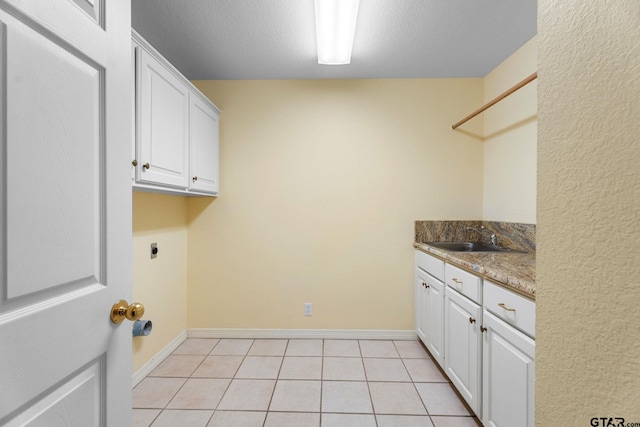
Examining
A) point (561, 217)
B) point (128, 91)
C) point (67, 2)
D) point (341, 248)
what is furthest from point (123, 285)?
point (341, 248)

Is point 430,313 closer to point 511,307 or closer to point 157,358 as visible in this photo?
point 511,307

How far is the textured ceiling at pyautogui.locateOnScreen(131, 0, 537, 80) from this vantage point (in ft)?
5.88

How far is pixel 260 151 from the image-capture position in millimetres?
2750

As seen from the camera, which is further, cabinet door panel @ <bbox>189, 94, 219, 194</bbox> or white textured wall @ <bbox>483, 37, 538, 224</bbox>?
cabinet door panel @ <bbox>189, 94, 219, 194</bbox>

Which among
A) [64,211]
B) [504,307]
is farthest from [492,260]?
[64,211]

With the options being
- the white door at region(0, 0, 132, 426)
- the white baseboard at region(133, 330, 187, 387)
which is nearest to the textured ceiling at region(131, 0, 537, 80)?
the white door at region(0, 0, 132, 426)

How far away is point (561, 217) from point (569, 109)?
0.22m

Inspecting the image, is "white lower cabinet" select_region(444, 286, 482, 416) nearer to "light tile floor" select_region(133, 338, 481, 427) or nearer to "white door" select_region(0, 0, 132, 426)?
"light tile floor" select_region(133, 338, 481, 427)

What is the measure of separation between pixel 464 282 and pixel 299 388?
1271mm

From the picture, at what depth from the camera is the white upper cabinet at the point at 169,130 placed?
1.59m

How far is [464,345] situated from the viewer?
172 cm

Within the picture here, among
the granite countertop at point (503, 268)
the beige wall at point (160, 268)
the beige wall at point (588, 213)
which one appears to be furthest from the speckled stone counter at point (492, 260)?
the beige wall at point (160, 268)

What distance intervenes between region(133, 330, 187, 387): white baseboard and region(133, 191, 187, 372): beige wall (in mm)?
28

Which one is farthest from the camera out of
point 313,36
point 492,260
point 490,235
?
point 490,235
